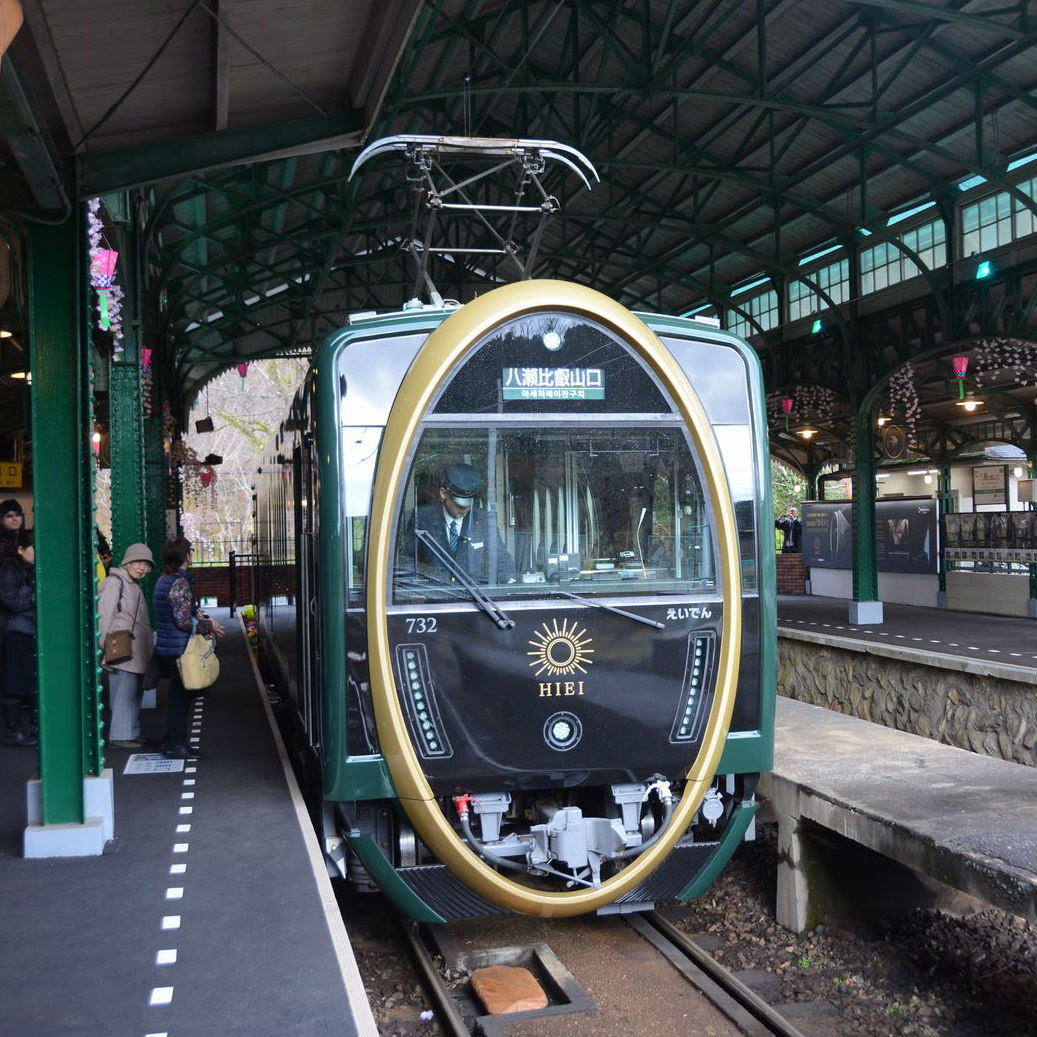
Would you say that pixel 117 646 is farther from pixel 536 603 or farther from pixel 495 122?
pixel 495 122

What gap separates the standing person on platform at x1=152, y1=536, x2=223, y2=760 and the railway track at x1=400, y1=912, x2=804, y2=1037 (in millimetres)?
2310

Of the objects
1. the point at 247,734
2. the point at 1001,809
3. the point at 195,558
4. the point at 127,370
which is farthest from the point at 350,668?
the point at 195,558

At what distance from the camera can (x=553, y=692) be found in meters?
5.12

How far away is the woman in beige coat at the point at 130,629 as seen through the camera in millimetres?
7543

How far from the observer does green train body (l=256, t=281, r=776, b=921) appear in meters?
4.98

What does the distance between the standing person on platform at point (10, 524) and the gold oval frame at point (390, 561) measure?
3986 mm

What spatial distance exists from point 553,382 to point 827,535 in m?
19.0

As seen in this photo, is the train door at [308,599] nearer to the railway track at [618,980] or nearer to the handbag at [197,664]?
the railway track at [618,980]

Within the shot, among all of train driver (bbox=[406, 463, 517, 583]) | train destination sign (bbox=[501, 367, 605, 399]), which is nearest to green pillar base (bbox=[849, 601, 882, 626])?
train destination sign (bbox=[501, 367, 605, 399])

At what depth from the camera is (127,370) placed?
36.5ft

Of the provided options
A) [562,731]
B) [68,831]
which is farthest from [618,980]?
[68,831]

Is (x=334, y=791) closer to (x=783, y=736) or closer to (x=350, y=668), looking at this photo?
(x=350, y=668)

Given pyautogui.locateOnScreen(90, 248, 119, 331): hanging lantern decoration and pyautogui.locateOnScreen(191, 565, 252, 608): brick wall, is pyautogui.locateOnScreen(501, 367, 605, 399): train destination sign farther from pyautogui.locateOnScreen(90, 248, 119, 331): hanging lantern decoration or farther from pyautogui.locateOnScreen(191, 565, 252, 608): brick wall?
pyautogui.locateOnScreen(191, 565, 252, 608): brick wall

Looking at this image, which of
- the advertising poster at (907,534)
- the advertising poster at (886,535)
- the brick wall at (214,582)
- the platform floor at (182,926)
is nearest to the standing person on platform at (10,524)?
the platform floor at (182,926)
